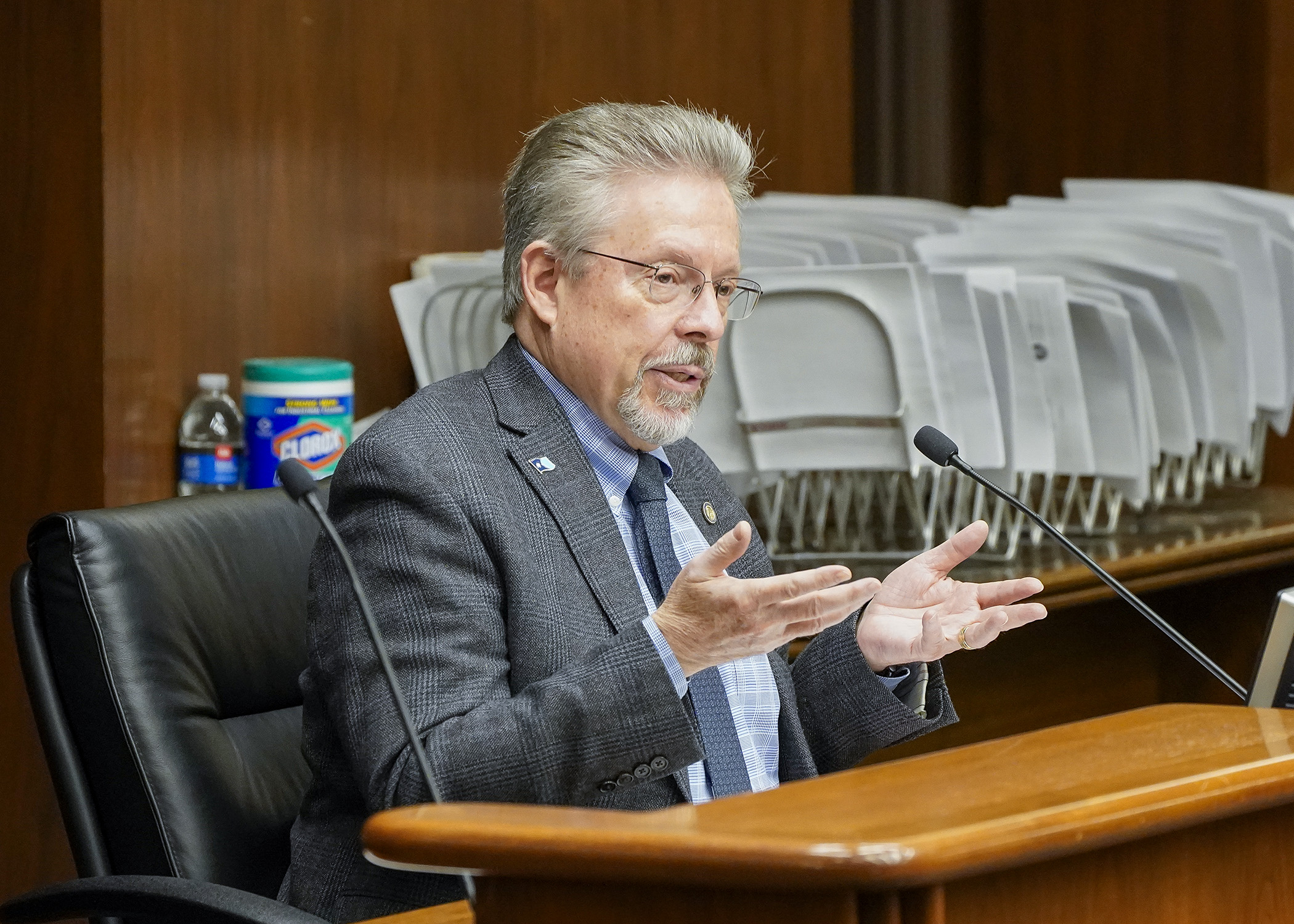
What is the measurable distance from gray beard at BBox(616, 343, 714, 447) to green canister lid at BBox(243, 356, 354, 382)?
996 millimetres

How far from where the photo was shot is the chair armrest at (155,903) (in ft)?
4.58

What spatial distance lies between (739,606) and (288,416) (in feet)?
4.62

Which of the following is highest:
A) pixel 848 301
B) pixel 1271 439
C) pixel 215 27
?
pixel 215 27

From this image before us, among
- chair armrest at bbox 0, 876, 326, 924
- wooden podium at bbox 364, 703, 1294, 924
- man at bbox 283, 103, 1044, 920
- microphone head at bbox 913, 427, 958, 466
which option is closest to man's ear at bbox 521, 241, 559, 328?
man at bbox 283, 103, 1044, 920

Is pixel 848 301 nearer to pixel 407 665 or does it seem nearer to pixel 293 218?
pixel 293 218

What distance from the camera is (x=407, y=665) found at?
1436 mm

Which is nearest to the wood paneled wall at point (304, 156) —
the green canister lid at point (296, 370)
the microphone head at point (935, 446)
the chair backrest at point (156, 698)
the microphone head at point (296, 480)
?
the green canister lid at point (296, 370)

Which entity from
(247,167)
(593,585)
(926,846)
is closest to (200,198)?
(247,167)

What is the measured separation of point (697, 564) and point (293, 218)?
67.4 inches

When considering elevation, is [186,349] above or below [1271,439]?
above

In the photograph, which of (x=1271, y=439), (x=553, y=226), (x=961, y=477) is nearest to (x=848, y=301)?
(x=961, y=477)

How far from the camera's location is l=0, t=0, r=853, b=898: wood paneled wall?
8.21 feet

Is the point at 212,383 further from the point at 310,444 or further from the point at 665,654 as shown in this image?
the point at 665,654

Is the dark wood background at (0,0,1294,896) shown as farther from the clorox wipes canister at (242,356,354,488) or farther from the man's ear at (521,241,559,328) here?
the man's ear at (521,241,559,328)
